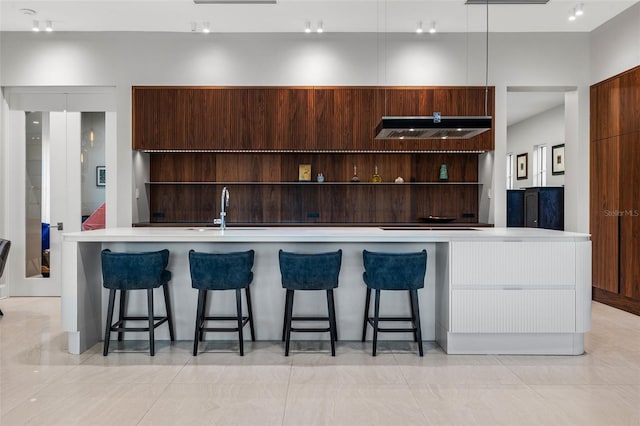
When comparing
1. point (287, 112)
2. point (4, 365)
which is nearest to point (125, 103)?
point (287, 112)

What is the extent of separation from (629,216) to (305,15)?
13.7ft

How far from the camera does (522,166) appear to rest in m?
10.5

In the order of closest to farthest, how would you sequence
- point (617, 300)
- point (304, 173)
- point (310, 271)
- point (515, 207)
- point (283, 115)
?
1. point (310, 271)
2. point (617, 300)
3. point (283, 115)
4. point (304, 173)
5. point (515, 207)

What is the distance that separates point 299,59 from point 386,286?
350cm

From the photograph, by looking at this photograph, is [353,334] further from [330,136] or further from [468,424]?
[330,136]

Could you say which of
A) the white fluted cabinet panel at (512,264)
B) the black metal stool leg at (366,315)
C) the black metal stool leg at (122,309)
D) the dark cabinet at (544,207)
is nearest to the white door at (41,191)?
the black metal stool leg at (122,309)

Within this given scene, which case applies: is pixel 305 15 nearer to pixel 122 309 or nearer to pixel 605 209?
pixel 122 309

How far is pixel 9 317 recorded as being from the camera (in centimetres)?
472

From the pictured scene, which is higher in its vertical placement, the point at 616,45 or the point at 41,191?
Result: the point at 616,45

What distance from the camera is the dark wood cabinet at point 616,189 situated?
4906mm

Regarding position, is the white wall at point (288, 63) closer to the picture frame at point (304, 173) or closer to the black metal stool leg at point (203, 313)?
the picture frame at point (304, 173)

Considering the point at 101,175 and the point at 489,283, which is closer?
the point at 489,283

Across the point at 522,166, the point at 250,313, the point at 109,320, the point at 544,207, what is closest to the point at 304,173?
the point at 250,313

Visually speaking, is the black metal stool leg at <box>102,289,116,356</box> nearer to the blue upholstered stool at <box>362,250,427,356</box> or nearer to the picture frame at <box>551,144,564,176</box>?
the blue upholstered stool at <box>362,250,427,356</box>
